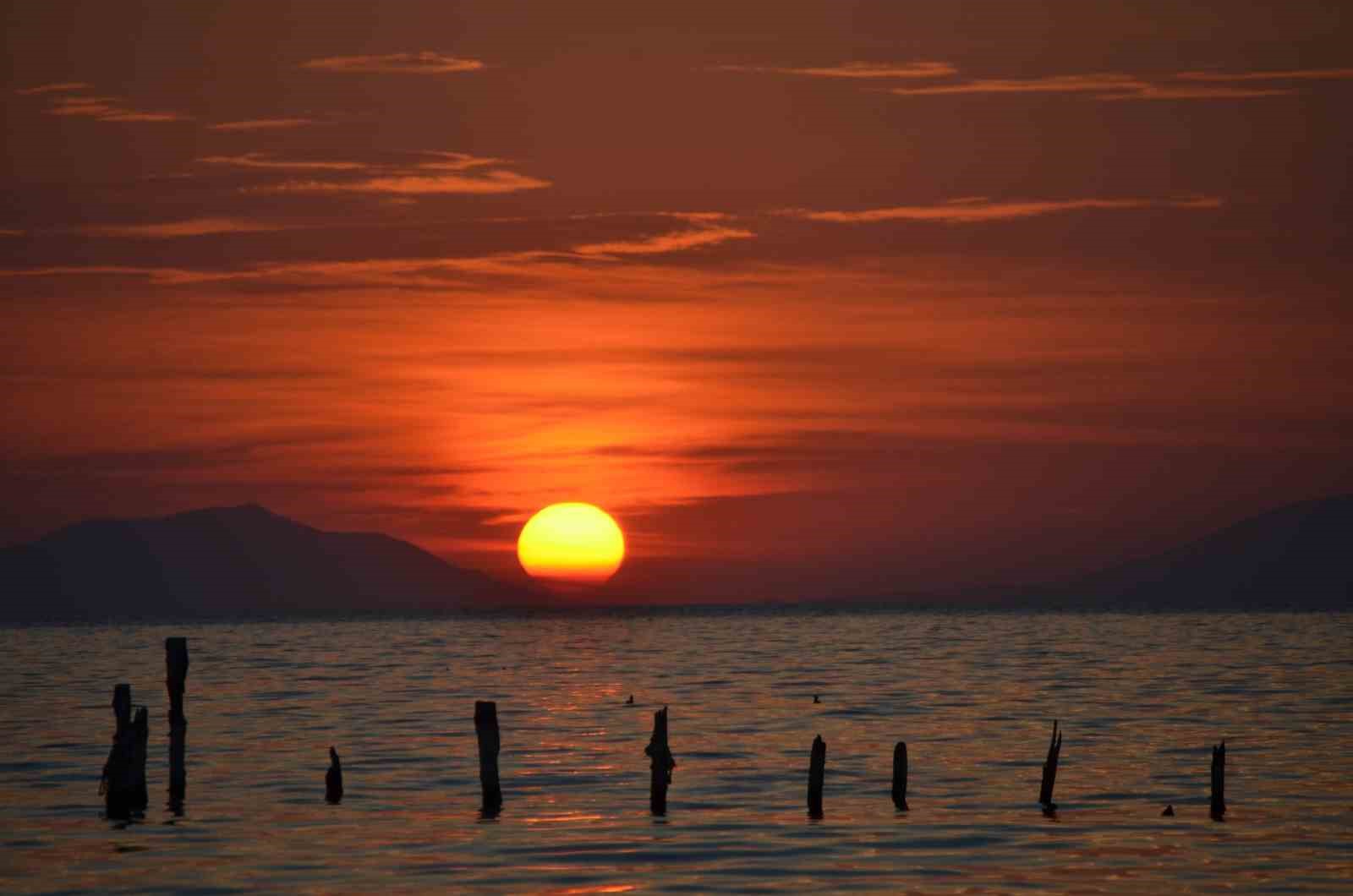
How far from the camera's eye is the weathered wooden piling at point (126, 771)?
4116 centimetres

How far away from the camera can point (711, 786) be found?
4803cm

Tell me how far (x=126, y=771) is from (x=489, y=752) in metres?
7.70

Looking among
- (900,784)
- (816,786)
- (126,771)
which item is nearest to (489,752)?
(816,786)

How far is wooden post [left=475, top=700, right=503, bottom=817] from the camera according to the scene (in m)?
40.2

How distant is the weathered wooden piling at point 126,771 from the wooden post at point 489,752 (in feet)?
23.1

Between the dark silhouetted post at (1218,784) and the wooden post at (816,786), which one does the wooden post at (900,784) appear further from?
the dark silhouetted post at (1218,784)

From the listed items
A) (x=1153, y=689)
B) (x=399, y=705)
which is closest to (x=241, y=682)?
(x=399, y=705)

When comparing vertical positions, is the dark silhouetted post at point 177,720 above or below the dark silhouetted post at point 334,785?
above

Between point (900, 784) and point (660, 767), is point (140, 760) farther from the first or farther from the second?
point (900, 784)

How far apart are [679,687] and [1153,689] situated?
21432 mm

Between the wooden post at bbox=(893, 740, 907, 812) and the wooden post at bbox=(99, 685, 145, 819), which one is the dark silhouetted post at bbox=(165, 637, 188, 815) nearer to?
the wooden post at bbox=(99, 685, 145, 819)

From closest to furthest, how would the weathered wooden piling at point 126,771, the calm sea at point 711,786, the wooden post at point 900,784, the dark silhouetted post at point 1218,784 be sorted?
the calm sea at point 711,786
the dark silhouetted post at point 1218,784
the weathered wooden piling at point 126,771
the wooden post at point 900,784

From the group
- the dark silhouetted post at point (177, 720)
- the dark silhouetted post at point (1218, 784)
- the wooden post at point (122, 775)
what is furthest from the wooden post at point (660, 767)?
the dark silhouetted post at point (1218, 784)

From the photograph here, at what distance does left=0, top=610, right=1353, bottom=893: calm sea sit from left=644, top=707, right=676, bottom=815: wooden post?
57 cm
